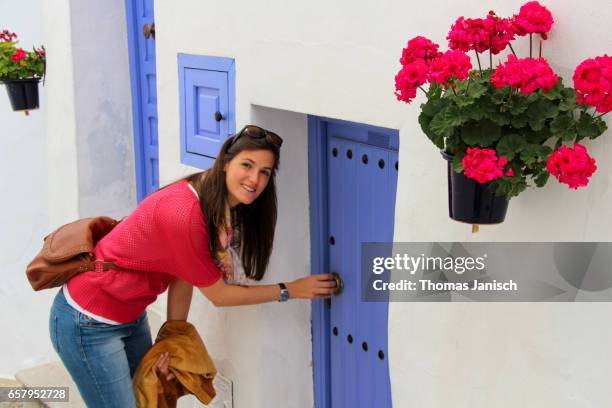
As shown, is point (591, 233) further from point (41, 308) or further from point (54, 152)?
point (41, 308)

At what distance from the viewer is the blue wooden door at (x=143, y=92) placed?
19.1ft

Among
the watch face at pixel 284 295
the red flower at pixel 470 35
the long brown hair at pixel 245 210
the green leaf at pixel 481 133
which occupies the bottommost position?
the watch face at pixel 284 295

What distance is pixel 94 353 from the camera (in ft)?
11.9

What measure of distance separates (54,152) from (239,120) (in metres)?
2.84

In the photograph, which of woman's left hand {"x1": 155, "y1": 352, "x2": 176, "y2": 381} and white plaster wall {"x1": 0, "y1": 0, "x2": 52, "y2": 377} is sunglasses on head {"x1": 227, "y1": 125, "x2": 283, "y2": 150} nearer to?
woman's left hand {"x1": 155, "y1": 352, "x2": 176, "y2": 381}

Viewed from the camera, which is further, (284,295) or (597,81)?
(284,295)

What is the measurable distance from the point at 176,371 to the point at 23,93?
312 centimetres

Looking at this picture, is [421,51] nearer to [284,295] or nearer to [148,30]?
[284,295]

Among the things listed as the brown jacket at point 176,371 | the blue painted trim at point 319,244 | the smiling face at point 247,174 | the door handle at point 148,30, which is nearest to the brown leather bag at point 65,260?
the brown jacket at point 176,371

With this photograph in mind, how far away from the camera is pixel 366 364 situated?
12.5ft

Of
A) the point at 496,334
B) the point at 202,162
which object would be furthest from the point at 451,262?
the point at 202,162

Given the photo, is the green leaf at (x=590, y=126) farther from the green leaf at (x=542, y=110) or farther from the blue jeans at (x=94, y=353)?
the blue jeans at (x=94, y=353)

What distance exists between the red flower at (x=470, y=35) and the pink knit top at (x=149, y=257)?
52.8 inches

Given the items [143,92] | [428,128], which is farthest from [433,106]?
[143,92]
